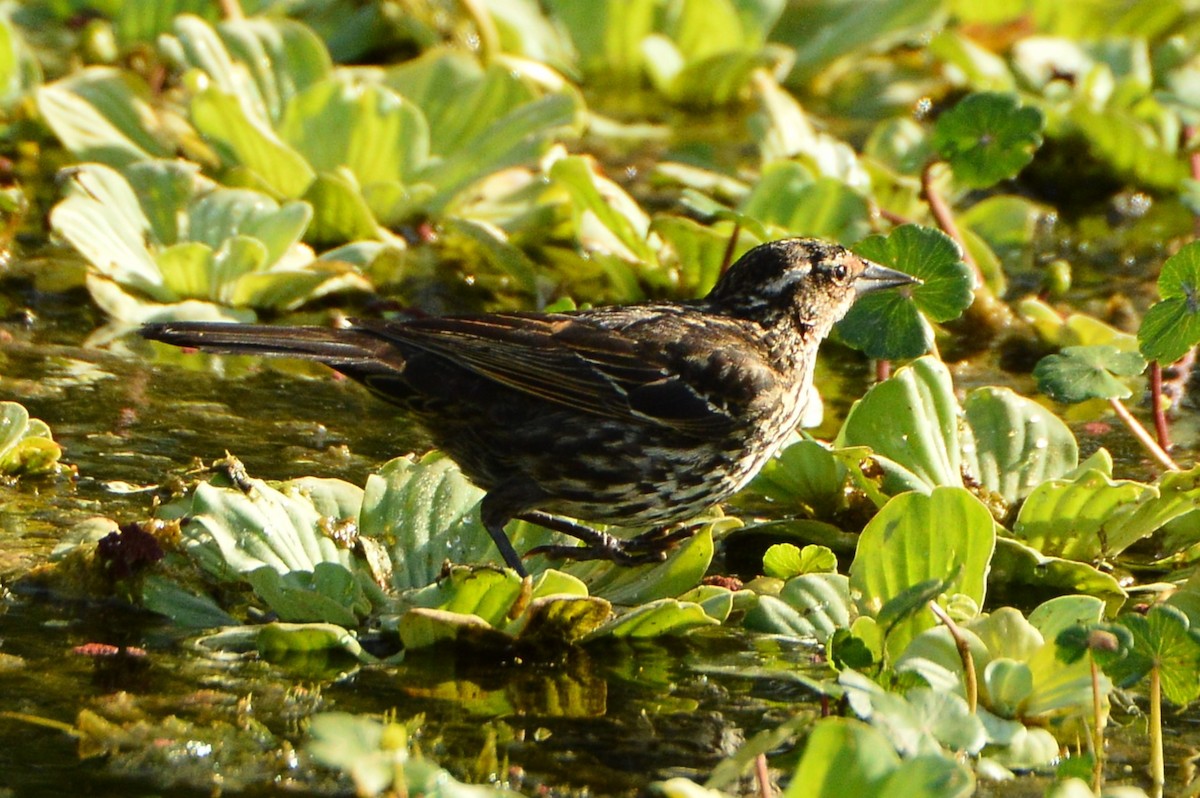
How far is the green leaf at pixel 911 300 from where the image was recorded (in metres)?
5.29

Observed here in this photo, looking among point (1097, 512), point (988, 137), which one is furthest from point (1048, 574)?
point (988, 137)

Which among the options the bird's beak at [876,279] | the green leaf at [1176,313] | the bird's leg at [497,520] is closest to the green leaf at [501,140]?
the bird's beak at [876,279]

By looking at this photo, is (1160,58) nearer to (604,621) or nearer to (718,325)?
(718,325)

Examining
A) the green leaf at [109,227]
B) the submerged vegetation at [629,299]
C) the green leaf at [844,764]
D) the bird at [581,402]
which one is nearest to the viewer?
the green leaf at [844,764]

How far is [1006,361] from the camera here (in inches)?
264

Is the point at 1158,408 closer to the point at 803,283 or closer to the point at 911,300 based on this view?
the point at 911,300

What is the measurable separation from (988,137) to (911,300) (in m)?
1.02

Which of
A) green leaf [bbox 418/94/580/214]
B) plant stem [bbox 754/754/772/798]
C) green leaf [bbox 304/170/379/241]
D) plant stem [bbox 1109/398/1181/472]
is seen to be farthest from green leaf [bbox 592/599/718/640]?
green leaf [bbox 418/94/580/214]

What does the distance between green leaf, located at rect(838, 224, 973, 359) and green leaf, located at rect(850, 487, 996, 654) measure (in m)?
1.13

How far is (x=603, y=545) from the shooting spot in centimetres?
480

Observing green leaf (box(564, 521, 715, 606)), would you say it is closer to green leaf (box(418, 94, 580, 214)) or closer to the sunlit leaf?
the sunlit leaf

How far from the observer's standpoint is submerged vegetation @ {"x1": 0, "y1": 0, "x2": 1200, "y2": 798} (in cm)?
362

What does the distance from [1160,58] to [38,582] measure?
271 inches

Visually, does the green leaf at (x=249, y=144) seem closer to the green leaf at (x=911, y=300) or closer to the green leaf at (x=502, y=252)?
the green leaf at (x=502, y=252)
